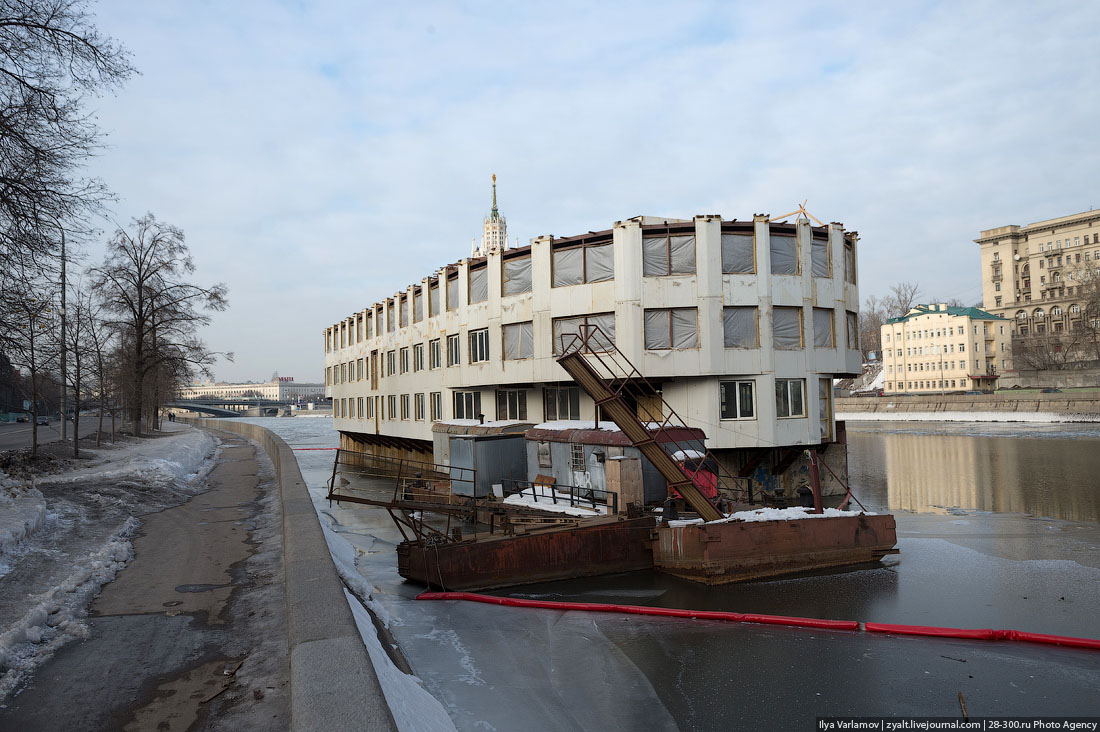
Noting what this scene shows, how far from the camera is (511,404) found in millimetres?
34219

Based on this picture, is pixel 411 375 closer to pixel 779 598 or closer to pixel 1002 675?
pixel 779 598

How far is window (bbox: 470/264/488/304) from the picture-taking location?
34031 millimetres

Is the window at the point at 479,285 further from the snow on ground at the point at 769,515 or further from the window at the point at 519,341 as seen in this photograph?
the snow on ground at the point at 769,515

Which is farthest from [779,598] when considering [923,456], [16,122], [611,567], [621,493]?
[923,456]

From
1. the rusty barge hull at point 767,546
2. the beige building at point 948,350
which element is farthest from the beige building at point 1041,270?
the rusty barge hull at point 767,546

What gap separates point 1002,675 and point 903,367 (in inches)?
4549

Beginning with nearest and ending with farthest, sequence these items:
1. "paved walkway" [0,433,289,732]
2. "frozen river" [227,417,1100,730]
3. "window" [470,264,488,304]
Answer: "paved walkway" [0,433,289,732]
"frozen river" [227,417,1100,730]
"window" [470,264,488,304]

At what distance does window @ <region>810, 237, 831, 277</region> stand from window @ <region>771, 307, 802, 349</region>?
1.97 m

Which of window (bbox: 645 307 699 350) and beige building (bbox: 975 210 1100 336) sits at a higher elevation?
beige building (bbox: 975 210 1100 336)

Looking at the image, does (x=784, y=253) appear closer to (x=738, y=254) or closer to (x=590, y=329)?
(x=738, y=254)

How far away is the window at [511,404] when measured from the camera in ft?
110

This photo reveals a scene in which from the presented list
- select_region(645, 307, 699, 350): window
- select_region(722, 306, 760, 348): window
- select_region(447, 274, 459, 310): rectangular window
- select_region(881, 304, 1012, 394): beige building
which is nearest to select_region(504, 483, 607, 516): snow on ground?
select_region(645, 307, 699, 350): window

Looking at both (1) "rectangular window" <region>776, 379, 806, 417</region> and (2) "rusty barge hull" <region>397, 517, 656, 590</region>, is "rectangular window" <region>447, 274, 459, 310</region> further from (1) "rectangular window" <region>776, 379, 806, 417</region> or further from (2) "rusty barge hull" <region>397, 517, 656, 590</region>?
(2) "rusty barge hull" <region>397, 517, 656, 590</region>

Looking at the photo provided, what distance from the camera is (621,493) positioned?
69.3 feet
